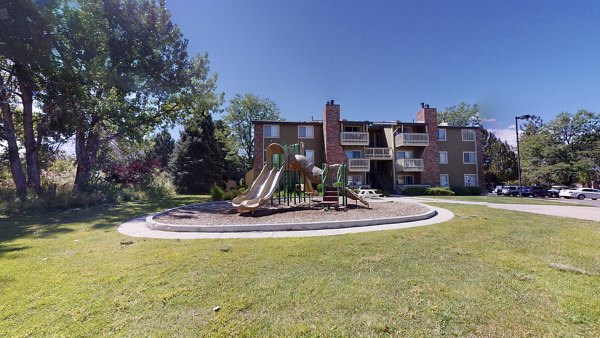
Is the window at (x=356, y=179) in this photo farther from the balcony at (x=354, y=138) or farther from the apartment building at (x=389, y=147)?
the balcony at (x=354, y=138)

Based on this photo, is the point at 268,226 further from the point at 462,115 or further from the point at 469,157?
the point at 462,115

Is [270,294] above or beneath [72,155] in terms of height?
beneath

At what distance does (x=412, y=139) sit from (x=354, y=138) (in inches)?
256

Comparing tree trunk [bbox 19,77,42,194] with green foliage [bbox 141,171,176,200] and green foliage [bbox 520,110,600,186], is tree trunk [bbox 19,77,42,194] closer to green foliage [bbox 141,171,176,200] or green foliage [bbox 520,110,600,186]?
green foliage [bbox 141,171,176,200]

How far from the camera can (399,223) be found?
338 inches

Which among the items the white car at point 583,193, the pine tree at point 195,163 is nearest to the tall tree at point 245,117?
the pine tree at point 195,163

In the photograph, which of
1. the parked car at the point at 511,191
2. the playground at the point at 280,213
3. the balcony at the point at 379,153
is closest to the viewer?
the playground at the point at 280,213

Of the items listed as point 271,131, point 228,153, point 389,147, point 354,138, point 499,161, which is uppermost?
point 271,131

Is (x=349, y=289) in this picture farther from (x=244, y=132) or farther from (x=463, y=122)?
(x=463, y=122)

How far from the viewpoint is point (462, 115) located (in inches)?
1891

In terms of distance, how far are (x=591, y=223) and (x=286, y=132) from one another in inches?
909

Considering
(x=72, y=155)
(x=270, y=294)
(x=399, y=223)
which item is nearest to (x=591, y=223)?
(x=399, y=223)

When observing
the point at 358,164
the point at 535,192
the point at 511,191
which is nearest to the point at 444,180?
the point at 511,191

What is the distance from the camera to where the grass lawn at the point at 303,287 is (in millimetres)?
2691
